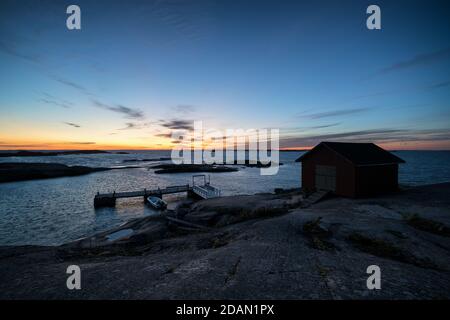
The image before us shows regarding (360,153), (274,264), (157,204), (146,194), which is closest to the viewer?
(274,264)

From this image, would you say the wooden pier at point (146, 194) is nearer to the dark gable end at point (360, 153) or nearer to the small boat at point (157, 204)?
the small boat at point (157, 204)

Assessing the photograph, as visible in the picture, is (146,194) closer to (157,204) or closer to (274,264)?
(157,204)

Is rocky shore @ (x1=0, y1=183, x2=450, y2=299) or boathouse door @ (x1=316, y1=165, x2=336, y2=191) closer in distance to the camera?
rocky shore @ (x1=0, y1=183, x2=450, y2=299)

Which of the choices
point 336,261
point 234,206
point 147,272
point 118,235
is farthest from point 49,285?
point 234,206

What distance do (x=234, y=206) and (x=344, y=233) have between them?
10695mm

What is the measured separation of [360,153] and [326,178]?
423cm

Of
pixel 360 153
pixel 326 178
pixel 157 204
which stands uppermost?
pixel 360 153

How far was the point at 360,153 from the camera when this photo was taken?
→ 20734mm

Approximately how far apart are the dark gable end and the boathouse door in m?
1.77

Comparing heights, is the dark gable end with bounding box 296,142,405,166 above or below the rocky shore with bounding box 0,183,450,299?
above

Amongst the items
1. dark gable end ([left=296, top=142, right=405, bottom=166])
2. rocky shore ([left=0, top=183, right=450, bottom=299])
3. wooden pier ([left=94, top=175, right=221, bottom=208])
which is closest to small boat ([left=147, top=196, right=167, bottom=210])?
wooden pier ([left=94, top=175, right=221, bottom=208])

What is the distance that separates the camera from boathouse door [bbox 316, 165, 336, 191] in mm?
20016

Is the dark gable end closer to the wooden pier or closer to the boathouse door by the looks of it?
the boathouse door

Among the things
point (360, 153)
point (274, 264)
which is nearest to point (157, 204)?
point (360, 153)
